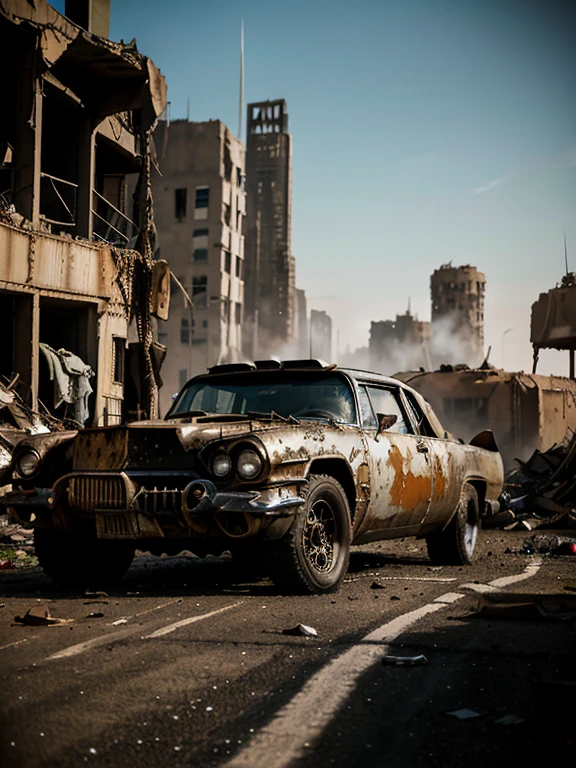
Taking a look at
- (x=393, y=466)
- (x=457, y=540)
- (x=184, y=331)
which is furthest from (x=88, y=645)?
(x=184, y=331)

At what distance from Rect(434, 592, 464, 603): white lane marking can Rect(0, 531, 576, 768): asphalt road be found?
0.01 meters

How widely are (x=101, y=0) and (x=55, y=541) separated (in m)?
26.2

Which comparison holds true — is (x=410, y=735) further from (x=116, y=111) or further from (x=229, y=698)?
(x=116, y=111)

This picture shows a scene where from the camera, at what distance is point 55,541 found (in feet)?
22.8

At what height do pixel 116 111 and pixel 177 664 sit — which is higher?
pixel 116 111

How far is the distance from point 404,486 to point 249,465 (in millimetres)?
2032

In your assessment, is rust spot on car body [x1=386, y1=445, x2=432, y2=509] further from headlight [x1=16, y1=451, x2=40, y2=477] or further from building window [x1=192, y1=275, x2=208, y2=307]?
building window [x1=192, y1=275, x2=208, y2=307]

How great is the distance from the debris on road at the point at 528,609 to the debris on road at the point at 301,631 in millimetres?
1151

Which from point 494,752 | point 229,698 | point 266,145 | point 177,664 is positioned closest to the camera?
point 494,752

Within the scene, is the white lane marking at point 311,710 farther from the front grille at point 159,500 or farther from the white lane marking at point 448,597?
the front grille at point 159,500

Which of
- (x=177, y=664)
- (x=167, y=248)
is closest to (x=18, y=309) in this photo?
(x=177, y=664)

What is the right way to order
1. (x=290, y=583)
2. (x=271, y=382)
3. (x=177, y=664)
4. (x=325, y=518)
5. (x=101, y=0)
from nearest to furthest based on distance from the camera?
(x=177, y=664) → (x=290, y=583) → (x=325, y=518) → (x=271, y=382) → (x=101, y=0)

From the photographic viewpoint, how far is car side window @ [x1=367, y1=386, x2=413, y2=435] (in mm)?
7930

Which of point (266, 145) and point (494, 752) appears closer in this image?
point (494, 752)
